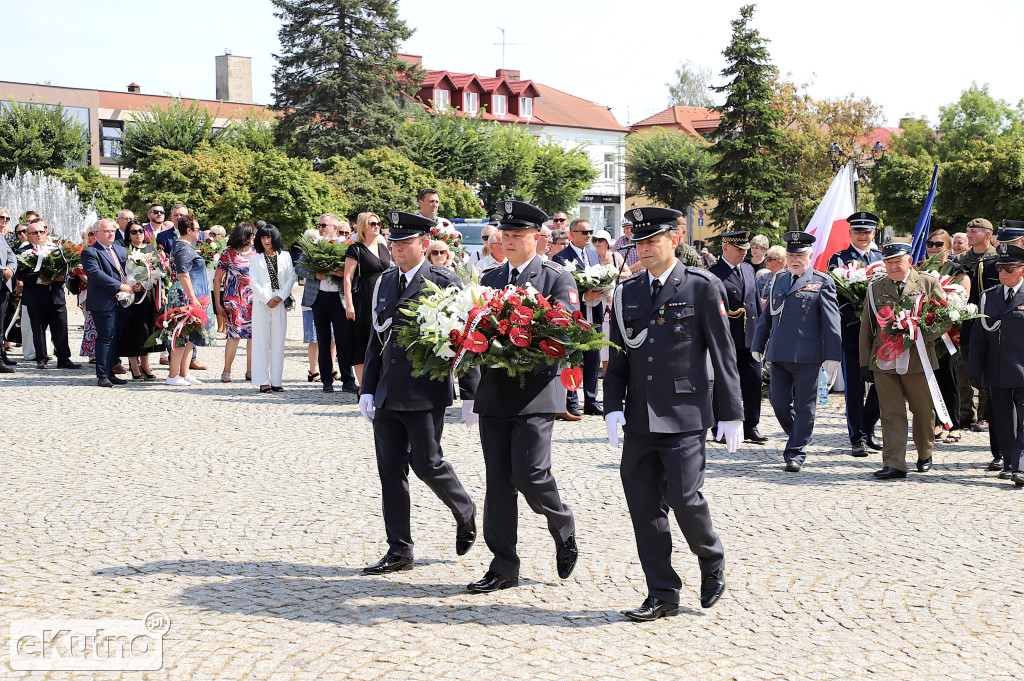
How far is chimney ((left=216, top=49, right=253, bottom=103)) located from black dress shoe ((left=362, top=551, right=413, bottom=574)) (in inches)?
3475

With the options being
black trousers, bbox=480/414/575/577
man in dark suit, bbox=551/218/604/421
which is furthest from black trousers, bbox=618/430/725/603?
man in dark suit, bbox=551/218/604/421

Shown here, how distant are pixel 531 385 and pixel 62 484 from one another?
4.51 meters

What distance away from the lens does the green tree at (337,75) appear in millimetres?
56281

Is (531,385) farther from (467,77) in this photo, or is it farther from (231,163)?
(467,77)

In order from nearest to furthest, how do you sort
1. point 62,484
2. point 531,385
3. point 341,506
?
point 531,385, point 341,506, point 62,484

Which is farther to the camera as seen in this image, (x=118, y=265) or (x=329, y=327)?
(x=118, y=265)

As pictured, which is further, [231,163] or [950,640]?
[231,163]

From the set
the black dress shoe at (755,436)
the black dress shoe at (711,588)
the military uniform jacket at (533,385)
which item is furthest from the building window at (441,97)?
the black dress shoe at (711,588)

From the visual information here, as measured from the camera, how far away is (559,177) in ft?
219

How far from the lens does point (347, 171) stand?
1916 inches

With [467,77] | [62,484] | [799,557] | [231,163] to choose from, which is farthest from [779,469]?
[467,77]

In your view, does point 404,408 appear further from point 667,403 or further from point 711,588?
point 711,588

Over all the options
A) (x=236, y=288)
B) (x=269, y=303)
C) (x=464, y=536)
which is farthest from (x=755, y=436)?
(x=236, y=288)

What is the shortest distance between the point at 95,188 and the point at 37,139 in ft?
24.5
